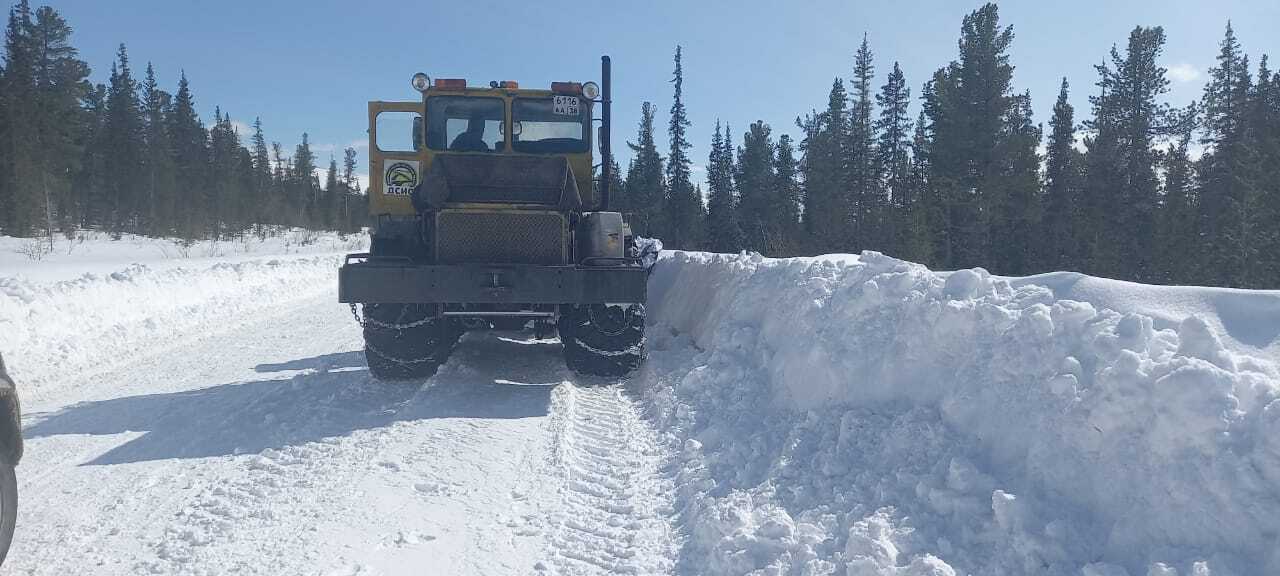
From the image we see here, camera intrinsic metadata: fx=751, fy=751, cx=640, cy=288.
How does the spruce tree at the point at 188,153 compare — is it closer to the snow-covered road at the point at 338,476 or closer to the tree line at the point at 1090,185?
the tree line at the point at 1090,185

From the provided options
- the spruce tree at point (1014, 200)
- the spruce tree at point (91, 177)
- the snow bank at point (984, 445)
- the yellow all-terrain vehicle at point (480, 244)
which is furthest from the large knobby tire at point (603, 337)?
the spruce tree at point (91, 177)

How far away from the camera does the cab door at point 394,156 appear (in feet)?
27.5

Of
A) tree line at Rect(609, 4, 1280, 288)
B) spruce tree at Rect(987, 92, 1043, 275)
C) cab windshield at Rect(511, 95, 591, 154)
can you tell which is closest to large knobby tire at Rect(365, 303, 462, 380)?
cab windshield at Rect(511, 95, 591, 154)

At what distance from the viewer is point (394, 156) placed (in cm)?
841

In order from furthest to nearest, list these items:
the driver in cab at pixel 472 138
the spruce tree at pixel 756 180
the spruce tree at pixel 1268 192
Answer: the spruce tree at pixel 756 180 < the spruce tree at pixel 1268 192 < the driver in cab at pixel 472 138

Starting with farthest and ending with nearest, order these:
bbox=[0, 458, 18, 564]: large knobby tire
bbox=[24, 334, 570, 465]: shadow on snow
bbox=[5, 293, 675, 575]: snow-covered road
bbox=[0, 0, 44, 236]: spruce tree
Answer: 1. bbox=[0, 0, 44, 236]: spruce tree
2. bbox=[24, 334, 570, 465]: shadow on snow
3. bbox=[5, 293, 675, 575]: snow-covered road
4. bbox=[0, 458, 18, 564]: large knobby tire

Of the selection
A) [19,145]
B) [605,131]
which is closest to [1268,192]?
[605,131]

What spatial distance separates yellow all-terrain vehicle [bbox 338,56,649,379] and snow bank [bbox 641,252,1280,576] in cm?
169

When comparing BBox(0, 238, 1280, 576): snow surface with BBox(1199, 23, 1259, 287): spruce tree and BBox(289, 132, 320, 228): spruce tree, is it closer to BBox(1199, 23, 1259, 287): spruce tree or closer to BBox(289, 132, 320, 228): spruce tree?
BBox(1199, 23, 1259, 287): spruce tree

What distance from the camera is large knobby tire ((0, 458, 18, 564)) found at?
9.84 feet

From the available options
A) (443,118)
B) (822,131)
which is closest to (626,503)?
(443,118)

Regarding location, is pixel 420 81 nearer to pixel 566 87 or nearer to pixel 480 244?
→ pixel 566 87

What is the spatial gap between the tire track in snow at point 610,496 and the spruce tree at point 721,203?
4425 centimetres

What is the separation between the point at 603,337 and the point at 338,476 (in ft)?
10.5
